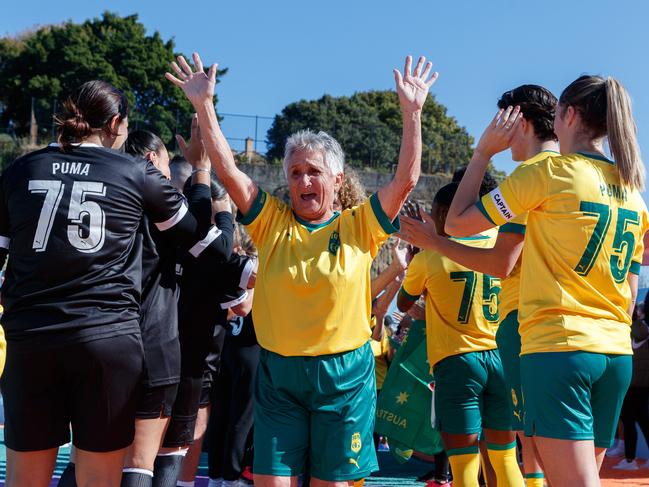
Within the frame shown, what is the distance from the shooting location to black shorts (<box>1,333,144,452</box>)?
10.3 ft

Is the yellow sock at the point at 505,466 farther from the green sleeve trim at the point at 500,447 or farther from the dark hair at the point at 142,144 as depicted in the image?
the dark hair at the point at 142,144

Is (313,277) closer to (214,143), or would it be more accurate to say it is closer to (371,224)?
(371,224)

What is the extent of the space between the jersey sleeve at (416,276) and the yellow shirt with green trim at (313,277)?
1.51m

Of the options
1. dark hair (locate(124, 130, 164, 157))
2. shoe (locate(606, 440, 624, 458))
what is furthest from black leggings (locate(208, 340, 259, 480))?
shoe (locate(606, 440, 624, 458))

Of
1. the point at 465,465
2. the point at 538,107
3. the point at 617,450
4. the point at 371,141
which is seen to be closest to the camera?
the point at 538,107

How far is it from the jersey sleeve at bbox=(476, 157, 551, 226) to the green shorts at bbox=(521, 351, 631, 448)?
2.00ft

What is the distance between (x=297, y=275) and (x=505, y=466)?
2.19 metres

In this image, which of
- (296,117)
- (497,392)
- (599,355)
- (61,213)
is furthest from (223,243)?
(296,117)

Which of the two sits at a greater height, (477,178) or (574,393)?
(477,178)

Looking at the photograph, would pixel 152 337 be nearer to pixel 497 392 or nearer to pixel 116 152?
pixel 116 152

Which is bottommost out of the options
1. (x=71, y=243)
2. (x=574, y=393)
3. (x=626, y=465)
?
(x=626, y=465)

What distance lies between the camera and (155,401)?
149 inches

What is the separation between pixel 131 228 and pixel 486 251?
1.69 meters

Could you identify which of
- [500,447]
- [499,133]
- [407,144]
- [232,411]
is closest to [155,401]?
[407,144]
